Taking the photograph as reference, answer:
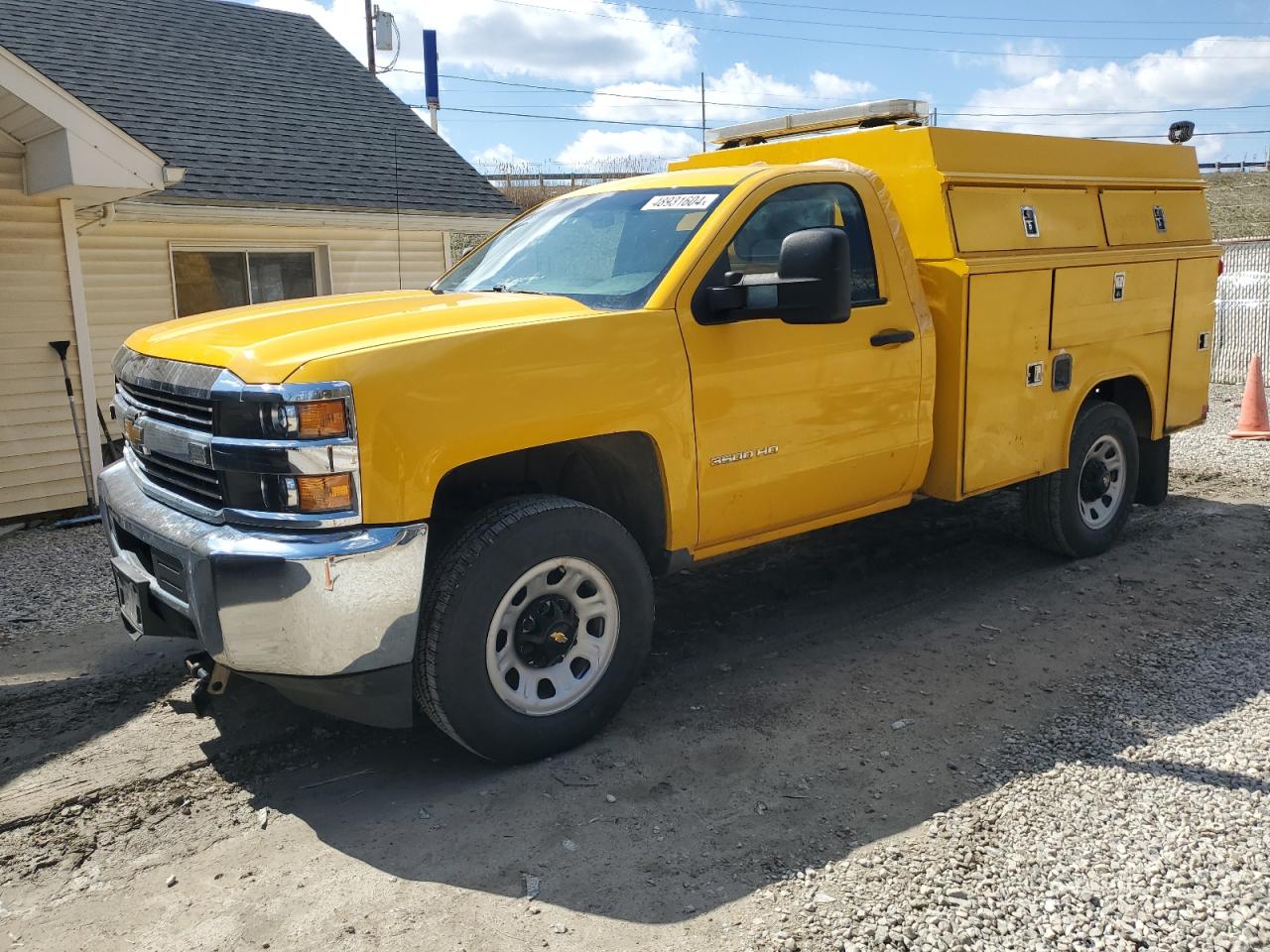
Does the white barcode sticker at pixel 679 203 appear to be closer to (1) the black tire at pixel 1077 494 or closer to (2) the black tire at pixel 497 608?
(2) the black tire at pixel 497 608

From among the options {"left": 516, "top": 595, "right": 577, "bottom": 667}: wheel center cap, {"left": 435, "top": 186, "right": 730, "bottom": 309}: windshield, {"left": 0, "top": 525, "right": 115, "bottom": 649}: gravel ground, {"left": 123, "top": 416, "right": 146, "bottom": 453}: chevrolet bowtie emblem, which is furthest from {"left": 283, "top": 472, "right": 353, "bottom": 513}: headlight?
{"left": 0, "top": 525, "right": 115, "bottom": 649}: gravel ground

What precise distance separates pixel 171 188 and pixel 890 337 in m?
7.89

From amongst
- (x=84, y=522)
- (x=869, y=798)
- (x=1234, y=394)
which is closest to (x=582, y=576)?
(x=869, y=798)

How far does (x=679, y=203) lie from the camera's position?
4.54 m

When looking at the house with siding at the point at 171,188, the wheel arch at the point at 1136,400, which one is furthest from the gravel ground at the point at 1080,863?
the house with siding at the point at 171,188

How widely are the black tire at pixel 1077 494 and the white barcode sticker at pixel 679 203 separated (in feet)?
9.36

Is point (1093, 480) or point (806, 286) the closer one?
point (806, 286)

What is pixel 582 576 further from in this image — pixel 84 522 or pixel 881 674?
pixel 84 522

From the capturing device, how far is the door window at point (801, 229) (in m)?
4.38

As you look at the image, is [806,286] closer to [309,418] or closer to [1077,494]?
[309,418]

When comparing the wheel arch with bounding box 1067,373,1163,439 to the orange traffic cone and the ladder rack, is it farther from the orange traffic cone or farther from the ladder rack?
the orange traffic cone

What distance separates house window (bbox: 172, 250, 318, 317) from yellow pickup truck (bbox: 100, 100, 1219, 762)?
6.55 m

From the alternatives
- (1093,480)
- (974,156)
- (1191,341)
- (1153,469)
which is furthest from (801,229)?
(1153,469)

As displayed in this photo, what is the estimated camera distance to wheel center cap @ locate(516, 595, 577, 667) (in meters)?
3.82
